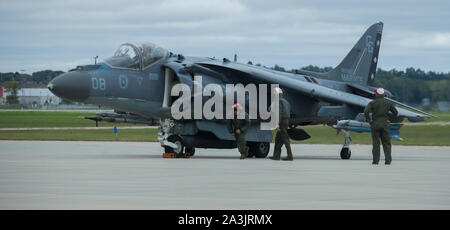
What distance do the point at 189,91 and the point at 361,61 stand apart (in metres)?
6.94

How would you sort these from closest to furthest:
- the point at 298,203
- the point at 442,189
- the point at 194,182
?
the point at 298,203 → the point at 442,189 → the point at 194,182

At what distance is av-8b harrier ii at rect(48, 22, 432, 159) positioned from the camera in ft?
56.5

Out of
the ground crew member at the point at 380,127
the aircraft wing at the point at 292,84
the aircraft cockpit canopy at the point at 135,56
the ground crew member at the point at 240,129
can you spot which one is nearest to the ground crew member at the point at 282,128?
the ground crew member at the point at 240,129

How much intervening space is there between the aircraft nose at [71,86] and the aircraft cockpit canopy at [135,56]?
36.5 inches

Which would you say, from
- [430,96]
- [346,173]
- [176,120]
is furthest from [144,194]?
[430,96]

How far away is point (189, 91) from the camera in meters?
18.3

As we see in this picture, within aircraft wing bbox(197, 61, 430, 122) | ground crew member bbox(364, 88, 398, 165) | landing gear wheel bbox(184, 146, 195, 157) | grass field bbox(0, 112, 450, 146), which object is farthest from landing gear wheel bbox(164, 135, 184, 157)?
grass field bbox(0, 112, 450, 146)

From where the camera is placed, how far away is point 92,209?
7.61 metres

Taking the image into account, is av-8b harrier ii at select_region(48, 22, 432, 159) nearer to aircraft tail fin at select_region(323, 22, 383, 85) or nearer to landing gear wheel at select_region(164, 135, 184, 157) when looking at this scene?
landing gear wheel at select_region(164, 135, 184, 157)

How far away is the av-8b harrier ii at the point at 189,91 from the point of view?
17.2 metres

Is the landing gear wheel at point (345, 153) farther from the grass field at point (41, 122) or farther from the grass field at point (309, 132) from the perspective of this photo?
the grass field at point (41, 122)

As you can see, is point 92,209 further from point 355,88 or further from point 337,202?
point 355,88

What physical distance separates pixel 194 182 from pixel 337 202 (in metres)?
2.95

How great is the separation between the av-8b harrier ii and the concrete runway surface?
114 inches
